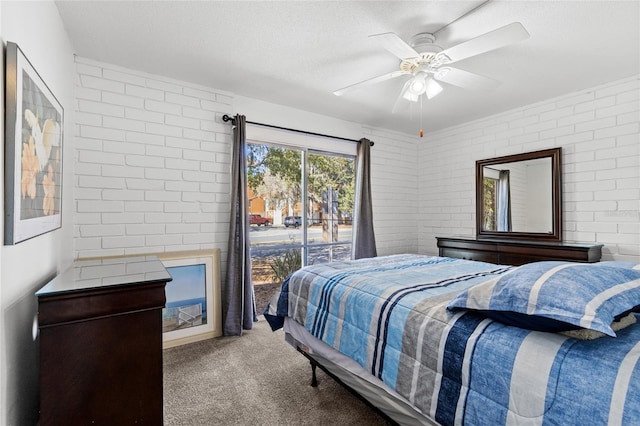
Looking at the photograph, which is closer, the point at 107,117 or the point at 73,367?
the point at 73,367

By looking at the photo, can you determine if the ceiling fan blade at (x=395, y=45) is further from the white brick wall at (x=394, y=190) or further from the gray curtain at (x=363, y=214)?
the white brick wall at (x=394, y=190)

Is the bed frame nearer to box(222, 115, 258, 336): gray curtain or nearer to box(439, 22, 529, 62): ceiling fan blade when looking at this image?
box(222, 115, 258, 336): gray curtain

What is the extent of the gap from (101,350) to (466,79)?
284 cm

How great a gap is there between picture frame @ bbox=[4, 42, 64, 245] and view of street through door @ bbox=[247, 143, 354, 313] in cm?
190

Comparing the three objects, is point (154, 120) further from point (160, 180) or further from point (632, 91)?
point (632, 91)

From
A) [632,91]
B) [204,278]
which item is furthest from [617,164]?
[204,278]

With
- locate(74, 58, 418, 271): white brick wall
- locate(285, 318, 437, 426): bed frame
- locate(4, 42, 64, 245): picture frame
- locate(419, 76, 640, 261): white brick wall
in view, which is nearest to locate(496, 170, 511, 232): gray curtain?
locate(419, 76, 640, 261): white brick wall

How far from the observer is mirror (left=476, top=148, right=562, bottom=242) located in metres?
3.38

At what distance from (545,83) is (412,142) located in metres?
2.04

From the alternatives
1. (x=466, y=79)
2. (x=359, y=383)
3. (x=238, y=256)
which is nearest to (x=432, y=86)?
(x=466, y=79)

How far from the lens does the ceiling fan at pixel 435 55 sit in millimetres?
1744

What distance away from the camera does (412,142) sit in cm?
490

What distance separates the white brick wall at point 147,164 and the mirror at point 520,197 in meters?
3.22

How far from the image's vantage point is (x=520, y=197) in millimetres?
3672
